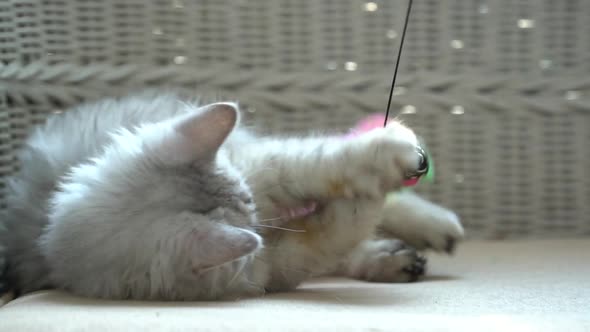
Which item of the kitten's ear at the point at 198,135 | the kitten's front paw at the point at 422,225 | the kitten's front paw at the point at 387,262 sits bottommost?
the kitten's front paw at the point at 387,262

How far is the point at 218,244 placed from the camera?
39.7 inches

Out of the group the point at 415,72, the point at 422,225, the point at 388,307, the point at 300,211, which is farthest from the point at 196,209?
the point at 415,72

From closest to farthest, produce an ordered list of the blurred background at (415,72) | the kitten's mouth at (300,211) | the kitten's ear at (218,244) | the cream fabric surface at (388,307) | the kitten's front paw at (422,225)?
the cream fabric surface at (388,307), the kitten's ear at (218,244), the kitten's mouth at (300,211), the kitten's front paw at (422,225), the blurred background at (415,72)

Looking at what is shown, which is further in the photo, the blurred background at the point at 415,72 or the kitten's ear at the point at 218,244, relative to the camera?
the blurred background at the point at 415,72

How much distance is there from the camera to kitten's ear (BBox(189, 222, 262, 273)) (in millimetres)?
998

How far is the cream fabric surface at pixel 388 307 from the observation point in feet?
2.61

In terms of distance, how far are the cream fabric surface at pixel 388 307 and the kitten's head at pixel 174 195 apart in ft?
0.32

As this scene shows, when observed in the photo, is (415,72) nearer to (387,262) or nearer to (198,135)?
(387,262)

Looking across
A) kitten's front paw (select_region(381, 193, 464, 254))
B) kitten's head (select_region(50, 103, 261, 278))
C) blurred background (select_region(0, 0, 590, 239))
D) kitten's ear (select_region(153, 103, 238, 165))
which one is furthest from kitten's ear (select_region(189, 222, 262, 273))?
blurred background (select_region(0, 0, 590, 239))

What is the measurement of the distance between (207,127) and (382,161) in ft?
0.92

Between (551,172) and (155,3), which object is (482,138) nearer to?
(551,172)

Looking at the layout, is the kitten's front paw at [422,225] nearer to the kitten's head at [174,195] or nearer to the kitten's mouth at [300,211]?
the kitten's mouth at [300,211]

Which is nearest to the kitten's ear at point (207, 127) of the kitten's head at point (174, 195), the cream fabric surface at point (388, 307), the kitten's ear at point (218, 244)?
the kitten's head at point (174, 195)

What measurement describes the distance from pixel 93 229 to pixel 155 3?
75 centimetres
